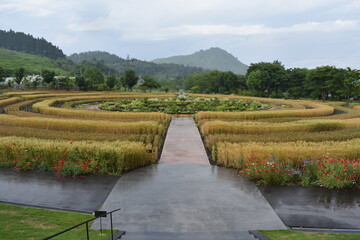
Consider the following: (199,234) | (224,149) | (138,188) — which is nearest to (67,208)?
(138,188)

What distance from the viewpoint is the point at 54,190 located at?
28.7 feet

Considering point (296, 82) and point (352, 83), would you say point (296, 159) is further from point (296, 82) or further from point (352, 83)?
point (296, 82)

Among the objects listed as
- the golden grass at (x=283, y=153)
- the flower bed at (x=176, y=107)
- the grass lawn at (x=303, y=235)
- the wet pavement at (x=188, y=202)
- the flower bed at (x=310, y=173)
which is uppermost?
the flower bed at (x=176, y=107)

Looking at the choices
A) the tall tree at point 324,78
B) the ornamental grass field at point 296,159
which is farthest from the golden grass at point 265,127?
the tall tree at point 324,78

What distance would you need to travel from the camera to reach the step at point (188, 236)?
19.6 feet

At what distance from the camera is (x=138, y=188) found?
885 centimetres

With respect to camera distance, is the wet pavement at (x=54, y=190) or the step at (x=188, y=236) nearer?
the step at (x=188, y=236)

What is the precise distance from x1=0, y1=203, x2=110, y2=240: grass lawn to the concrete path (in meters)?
0.84

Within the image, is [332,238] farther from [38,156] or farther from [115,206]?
[38,156]

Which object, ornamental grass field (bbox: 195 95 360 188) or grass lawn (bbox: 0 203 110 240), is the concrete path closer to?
ornamental grass field (bbox: 195 95 360 188)

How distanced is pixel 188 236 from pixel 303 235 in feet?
8.25

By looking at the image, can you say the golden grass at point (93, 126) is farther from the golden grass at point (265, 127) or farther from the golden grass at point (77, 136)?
the golden grass at point (265, 127)

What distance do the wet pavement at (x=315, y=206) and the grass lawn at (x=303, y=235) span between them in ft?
1.49

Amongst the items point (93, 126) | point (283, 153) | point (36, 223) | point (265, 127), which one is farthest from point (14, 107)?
point (283, 153)
